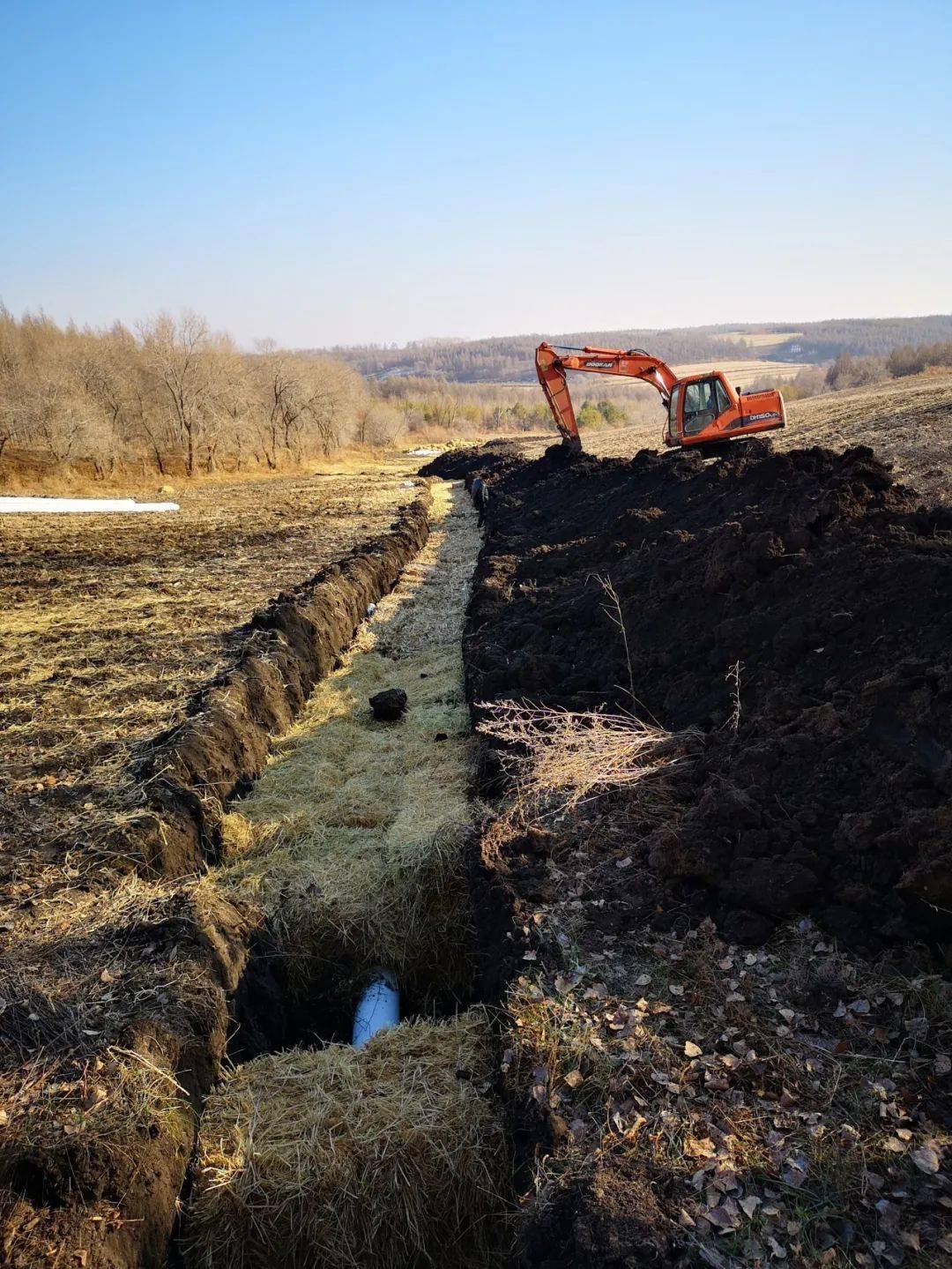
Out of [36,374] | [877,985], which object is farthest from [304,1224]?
[36,374]

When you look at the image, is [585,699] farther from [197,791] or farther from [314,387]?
[314,387]

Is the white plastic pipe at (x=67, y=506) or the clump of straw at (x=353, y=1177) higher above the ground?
the white plastic pipe at (x=67, y=506)

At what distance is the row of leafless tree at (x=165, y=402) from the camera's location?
43.7 meters

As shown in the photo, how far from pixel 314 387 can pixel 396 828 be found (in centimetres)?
6237

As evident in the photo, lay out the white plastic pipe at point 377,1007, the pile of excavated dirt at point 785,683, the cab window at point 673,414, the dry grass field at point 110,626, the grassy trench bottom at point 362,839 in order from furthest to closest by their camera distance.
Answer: the cab window at point 673,414 → the dry grass field at point 110,626 → the grassy trench bottom at point 362,839 → the white plastic pipe at point 377,1007 → the pile of excavated dirt at point 785,683

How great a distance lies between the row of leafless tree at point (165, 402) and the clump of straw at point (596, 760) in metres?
44.4

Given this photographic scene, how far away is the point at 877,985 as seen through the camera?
373 cm

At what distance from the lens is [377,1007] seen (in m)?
5.41

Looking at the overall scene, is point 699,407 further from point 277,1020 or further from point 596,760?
point 277,1020

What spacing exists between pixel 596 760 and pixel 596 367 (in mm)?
17206

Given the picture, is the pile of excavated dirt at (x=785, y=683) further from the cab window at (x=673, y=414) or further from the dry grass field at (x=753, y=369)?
the dry grass field at (x=753, y=369)

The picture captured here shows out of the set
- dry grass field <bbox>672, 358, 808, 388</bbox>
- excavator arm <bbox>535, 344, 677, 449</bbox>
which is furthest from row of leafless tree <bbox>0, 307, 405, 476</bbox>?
dry grass field <bbox>672, 358, 808, 388</bbox>

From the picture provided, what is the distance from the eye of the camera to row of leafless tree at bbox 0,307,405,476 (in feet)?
143

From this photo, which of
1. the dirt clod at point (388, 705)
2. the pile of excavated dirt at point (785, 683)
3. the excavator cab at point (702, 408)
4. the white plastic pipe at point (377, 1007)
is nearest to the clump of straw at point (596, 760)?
the pile of excavated dirt at point (785, 683)
